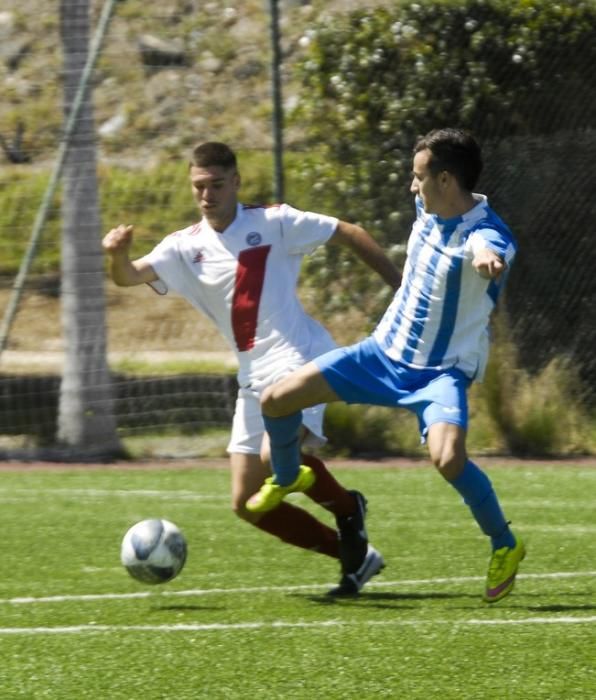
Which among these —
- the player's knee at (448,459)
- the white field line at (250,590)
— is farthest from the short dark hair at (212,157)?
the white field line at (250,590)

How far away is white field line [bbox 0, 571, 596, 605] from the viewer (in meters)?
6.62

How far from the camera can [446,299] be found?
6.24m

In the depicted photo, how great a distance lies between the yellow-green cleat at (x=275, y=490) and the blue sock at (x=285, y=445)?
2 cm

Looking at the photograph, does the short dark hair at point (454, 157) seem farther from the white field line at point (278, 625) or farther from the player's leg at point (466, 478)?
the white field line at point (278, 625)

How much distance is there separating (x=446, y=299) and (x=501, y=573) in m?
0.99

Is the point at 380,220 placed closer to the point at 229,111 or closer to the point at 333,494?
the point at 229,111

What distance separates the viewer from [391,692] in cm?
484

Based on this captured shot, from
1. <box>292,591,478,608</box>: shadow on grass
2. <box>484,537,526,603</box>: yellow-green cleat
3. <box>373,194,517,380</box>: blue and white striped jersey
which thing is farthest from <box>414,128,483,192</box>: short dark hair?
<box>292,591,478,608</box>: shadow on grass

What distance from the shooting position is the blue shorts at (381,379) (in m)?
6.27

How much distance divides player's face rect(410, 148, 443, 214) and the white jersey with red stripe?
815mm

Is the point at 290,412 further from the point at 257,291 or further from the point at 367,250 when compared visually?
the point at 367,250

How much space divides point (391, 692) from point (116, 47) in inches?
349

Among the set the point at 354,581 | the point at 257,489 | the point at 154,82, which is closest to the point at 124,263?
the point at 257,489

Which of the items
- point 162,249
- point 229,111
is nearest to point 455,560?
point 162,249
